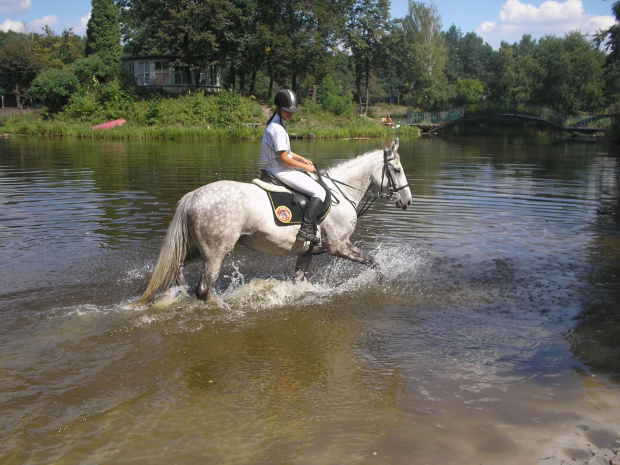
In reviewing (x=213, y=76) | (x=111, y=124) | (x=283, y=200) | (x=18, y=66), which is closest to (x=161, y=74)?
(x=213, y=76)

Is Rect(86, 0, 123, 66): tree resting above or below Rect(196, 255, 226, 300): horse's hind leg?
above

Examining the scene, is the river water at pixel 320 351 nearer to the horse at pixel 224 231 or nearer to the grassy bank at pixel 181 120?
the horse at pixel 224 231

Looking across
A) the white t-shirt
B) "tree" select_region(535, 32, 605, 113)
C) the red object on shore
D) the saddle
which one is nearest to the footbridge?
"tree" select_region(535, 32, 605, 113)

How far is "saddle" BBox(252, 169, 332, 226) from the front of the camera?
7.93 meters

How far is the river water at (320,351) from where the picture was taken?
4711mm

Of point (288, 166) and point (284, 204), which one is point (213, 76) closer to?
point (288, 166)

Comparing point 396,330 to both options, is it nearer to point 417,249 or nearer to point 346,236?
point 346,236

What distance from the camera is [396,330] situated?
23.8 ft

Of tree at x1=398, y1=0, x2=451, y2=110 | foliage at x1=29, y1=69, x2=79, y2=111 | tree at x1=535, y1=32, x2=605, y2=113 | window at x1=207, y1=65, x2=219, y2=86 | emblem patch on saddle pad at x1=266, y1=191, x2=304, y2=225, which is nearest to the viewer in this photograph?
emblem patch on saddle pad at x1=266, y1=191, x2=304, y2=225

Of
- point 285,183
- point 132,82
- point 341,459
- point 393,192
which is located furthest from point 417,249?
point 132,82

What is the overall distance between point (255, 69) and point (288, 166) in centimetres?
6385

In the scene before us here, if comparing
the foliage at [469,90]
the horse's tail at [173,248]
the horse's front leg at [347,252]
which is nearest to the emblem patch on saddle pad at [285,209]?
the horse's front leg at [347,252]

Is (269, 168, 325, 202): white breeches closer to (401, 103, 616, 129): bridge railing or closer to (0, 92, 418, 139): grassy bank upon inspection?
(0, 92, 418, 139): grassy bank

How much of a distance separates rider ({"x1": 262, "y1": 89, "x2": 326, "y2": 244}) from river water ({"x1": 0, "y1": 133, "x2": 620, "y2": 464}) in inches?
49.5
